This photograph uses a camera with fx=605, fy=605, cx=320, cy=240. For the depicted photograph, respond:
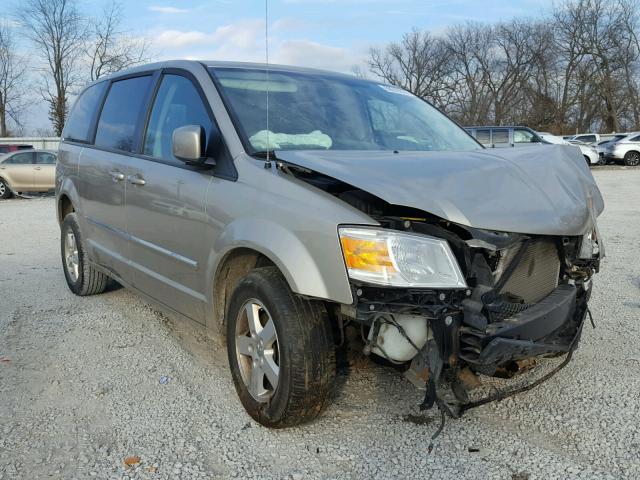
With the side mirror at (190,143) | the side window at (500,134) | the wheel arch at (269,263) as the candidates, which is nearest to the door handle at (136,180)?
the side mirror at (190,143)

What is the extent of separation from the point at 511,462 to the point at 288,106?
222cm

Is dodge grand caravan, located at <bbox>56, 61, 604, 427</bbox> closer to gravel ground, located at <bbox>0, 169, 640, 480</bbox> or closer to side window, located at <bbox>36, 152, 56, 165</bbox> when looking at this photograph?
gravel ground, located at <bbox>0, 169, 640, 480</bbox>

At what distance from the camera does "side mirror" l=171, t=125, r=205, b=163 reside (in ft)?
10.2

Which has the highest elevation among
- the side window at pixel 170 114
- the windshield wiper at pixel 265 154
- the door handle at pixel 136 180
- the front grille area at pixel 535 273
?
the side window at pixel 170 114

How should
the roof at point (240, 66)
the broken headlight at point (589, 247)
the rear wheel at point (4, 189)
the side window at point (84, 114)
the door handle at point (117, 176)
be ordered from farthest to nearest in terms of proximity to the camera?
1. the rear wheel at point (4, 189)
2. the side window at point (84, 114)
3. the door handle at point (117, 176)
4. the roof at point (240, 66)
5. the broken headlight at point (589, 247)

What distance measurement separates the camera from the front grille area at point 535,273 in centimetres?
277

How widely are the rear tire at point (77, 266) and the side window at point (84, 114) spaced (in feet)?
2.35

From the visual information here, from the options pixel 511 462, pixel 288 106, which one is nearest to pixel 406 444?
pixel 511 462

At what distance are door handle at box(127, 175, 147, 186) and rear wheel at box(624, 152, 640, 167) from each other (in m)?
29.8

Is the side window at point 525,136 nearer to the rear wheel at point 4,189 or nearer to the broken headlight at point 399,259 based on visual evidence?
the rear wheel at point 4,189

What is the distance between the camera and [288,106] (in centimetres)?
354

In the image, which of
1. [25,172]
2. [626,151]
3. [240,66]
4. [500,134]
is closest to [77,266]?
[240,66]

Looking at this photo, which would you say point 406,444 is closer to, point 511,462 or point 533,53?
point 511,462

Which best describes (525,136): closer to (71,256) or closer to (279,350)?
(71,256)
